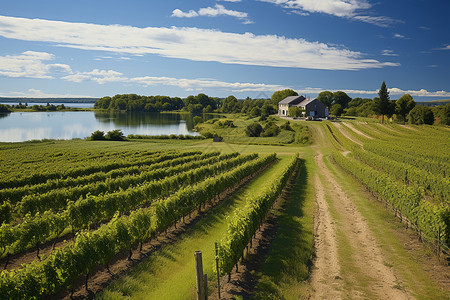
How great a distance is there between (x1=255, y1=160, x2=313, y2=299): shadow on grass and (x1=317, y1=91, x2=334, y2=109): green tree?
119114 millimetres

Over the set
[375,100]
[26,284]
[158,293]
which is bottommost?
[158,293]

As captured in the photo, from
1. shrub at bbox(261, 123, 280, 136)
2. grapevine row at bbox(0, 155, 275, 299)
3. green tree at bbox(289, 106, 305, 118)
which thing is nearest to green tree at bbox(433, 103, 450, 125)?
green tree at bbox(289, 106, 305, 118)

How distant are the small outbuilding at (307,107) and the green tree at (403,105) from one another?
25453mm

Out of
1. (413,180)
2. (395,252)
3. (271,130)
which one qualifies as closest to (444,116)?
A: (271,130)

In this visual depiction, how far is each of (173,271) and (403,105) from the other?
11300 centimetres

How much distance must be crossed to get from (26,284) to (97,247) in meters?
2.90

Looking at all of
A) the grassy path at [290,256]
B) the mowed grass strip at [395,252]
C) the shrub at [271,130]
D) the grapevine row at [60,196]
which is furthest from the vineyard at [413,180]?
the grapevine row at [60,196]

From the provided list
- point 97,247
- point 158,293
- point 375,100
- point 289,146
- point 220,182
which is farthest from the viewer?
point 375,100

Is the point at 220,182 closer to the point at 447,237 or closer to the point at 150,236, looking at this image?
the point at 150,236

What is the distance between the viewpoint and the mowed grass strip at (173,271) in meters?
11.3

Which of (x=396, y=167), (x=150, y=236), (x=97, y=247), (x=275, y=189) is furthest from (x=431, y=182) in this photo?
(x=97, y=247)

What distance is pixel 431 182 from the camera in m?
25.9

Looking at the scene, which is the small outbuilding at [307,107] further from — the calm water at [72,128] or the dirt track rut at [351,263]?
the dirt track rut at [351,263]

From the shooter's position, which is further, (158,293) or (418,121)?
(418,121)
